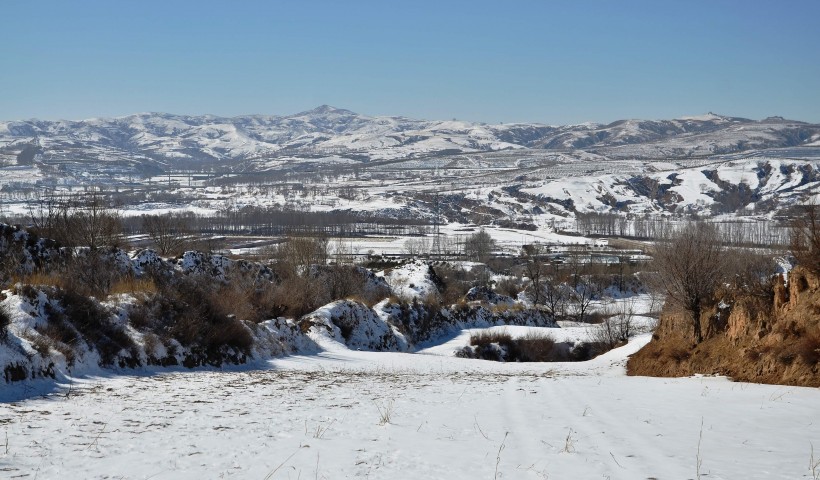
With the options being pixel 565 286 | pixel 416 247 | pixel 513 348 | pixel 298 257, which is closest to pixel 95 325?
pixel 513 348

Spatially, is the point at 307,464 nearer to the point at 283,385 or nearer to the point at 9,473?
the point at 9,473

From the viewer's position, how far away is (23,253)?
93.0ft

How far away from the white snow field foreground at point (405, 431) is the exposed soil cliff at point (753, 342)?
1.01 metres

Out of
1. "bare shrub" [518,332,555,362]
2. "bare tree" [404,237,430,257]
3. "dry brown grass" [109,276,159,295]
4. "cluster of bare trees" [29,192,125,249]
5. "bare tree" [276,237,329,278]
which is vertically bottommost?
"bare shrub" [518,332,555,362]

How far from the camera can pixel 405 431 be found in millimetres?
9219

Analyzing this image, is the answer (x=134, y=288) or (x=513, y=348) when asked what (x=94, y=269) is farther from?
(x=513, y=348)

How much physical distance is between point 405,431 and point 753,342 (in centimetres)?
A: 1085

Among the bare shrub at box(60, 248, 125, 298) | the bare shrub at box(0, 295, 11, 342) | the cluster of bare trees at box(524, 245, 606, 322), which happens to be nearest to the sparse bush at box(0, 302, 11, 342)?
the bare shrub at box(0, 295, 11, 342)

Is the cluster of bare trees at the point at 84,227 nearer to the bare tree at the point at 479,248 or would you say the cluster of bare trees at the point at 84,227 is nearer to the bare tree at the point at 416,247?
the bare tree at the point at 479,248

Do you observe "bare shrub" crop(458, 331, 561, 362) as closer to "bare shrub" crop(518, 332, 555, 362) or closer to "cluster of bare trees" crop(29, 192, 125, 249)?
"bare shrub" crop(518, 332, 555, 362)

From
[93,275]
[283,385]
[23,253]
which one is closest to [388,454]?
[283,385]

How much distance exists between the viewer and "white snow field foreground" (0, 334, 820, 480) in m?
7.14

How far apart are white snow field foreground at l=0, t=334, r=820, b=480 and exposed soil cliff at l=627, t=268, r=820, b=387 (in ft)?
3.32

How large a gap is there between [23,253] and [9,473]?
2541 centimetres
